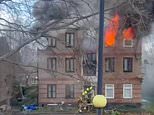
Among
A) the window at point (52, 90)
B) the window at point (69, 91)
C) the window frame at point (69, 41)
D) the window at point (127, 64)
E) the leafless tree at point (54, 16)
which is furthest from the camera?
the window at point (127, 64)

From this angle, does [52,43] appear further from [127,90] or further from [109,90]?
[127,90]

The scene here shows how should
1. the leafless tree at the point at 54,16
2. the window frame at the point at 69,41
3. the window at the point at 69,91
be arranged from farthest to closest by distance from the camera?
1. the window at the point at 69,91
2. the window frame at the point at 69,41
3. the leafless tree at the point at 54,16

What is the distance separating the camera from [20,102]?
2720 cm

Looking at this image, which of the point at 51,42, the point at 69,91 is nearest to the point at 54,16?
the point at 51,42

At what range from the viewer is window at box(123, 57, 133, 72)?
29.0 meters

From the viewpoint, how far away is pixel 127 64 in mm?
29219

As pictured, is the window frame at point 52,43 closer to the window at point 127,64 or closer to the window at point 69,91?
the window at point 69,91

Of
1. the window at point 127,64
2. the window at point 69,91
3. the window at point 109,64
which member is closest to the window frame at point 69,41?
the window at point 69,91

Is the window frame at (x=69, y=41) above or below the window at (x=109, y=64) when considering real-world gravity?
above

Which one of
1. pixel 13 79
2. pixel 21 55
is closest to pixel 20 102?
pixel 13 79

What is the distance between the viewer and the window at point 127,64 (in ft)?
95.0

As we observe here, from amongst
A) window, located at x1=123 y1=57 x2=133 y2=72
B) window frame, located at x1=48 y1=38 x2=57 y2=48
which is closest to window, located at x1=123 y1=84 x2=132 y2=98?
window, located at x1=123 y1=57 x2=133 y2=72

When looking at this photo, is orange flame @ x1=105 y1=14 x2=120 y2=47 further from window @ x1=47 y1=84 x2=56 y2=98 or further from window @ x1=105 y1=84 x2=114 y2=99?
window @ x1=105 y1=84 x2=114 y2=99

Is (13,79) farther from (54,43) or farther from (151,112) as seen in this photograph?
(54,43)
